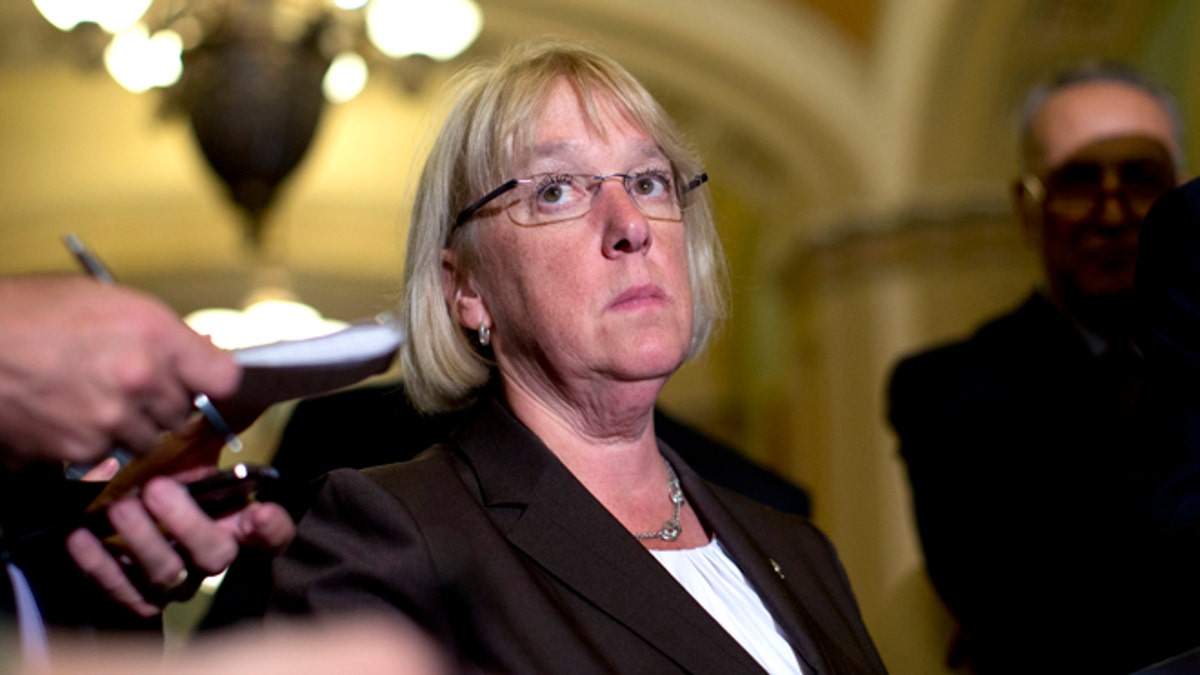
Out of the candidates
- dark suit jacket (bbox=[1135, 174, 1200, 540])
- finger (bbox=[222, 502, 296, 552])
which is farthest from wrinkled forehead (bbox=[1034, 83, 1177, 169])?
finger (bbox=[222, 502, 296, 552])

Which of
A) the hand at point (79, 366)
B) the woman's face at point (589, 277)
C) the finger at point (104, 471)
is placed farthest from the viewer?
the woman's face at point (589, 277)

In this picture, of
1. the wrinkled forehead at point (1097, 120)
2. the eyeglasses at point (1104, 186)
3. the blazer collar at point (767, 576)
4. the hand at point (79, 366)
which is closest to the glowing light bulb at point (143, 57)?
the wrinkled forehead at point (1097, 120)

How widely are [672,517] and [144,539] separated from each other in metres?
0.89

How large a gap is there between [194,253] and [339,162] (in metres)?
2.59

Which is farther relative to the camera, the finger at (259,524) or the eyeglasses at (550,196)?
the eyeglasses at (550,196)

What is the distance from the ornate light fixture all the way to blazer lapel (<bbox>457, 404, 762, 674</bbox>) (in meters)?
4.85

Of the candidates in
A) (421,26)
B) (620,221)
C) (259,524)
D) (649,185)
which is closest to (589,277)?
(620,221)

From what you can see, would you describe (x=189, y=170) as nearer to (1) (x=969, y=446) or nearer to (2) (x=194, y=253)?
(2) (x=194, y=253)

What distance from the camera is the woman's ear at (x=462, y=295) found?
237 centimetres

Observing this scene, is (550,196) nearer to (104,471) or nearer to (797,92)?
(104,471)

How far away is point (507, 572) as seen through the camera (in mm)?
1918

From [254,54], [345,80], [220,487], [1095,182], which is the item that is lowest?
[220,487]

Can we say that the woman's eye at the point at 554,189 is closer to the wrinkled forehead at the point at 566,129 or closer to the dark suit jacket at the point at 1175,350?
the wrinkled forehead at the point at 566,129

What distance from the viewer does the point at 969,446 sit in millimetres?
3273
